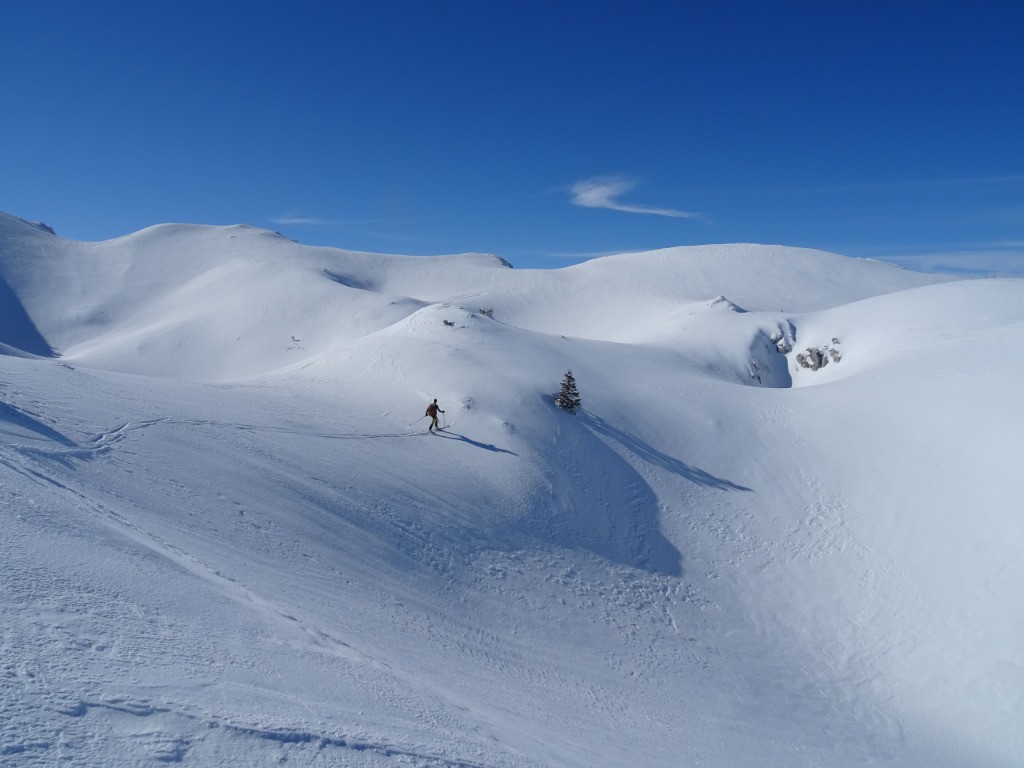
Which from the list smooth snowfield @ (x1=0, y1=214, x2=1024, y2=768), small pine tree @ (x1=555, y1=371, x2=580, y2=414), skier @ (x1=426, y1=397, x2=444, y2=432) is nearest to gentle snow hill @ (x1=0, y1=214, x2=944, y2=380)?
smooth snowfield @ (x1=0, y1=214, x2=1024, y2=768)

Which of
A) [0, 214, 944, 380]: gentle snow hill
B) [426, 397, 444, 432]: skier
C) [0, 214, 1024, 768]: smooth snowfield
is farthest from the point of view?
[0, 214, 944, 380]: gentle snow hill

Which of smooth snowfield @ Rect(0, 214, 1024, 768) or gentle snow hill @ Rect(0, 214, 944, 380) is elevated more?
gentle snow hill @ Rect(0, 214, 944, 380)

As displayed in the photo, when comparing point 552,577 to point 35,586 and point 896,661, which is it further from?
point 35,586

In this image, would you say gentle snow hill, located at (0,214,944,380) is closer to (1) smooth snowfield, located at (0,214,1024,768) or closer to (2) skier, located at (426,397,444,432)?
(1) smooth snowfield, located at (0,214,1024,768)

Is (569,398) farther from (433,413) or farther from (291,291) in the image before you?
(291,291)

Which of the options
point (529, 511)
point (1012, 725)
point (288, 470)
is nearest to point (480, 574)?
point (529, 511)

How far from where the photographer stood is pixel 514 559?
1436 cm

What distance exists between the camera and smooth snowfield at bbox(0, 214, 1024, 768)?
Answer: 5.61 meters

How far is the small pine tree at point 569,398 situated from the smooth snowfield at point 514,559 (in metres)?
1.13

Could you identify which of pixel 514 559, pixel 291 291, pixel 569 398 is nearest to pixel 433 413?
pixel 569 398

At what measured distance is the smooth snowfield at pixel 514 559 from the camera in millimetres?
5609

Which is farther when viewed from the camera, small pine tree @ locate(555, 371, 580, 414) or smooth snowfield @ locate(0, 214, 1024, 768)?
small pine tree @ locate(555, 371, 580, 414)

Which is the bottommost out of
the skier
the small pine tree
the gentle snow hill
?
the skier

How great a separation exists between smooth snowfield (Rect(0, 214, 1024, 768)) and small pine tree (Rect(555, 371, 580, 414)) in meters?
1.13
